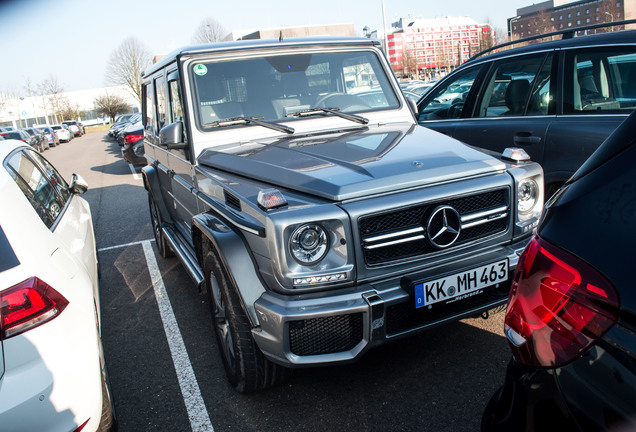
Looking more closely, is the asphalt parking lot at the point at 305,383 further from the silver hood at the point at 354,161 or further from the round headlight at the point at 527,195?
the silver hood at the point at 354,161

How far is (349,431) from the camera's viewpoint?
8.58 ft

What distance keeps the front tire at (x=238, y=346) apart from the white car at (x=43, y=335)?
68 centimetres

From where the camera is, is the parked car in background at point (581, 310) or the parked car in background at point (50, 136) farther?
the parked car in background at point (50, 136)

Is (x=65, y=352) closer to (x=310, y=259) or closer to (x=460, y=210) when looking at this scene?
(x=310, y=259)

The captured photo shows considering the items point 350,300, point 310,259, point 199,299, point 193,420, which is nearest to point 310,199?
point 310,259

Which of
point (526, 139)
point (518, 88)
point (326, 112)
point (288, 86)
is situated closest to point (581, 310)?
point (326, 112)

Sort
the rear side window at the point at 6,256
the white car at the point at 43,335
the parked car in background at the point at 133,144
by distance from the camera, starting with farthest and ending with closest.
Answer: the parked car in background at the point at 133,144 < the rear side window at the point at 6,256 < the white car at the point at 43,335

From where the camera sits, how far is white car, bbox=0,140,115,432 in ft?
6.59

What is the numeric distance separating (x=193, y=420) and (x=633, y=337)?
2427 millimetres

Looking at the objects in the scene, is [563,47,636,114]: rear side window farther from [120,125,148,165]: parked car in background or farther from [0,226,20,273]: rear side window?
[120,125,148,165]: parked car in background

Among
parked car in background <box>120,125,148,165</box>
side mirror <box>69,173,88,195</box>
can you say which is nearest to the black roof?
side mirror <box>69,173,88,195</box>

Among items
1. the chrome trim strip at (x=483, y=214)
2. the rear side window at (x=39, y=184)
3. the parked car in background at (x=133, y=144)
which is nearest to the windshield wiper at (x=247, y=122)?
the rear side window at (x=39, y=184)

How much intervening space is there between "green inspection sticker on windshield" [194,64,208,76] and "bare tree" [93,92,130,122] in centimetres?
7979

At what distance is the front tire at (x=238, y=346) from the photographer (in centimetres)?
273
